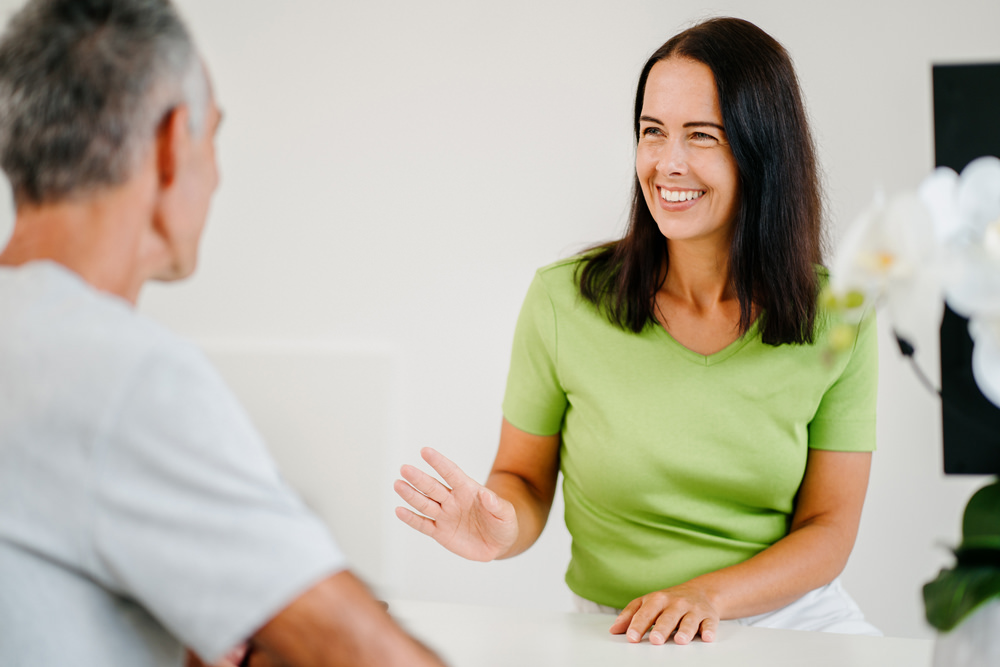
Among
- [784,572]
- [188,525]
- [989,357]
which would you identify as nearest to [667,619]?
[784,572]

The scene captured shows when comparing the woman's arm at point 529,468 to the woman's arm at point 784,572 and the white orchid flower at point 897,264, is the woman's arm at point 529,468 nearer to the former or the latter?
the woman's arm at point 784,572

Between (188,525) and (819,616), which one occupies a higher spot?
(188,525)

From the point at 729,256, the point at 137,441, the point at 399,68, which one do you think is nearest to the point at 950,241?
the point at 137,441

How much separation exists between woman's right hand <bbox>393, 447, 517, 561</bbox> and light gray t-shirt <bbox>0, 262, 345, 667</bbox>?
2.08ft

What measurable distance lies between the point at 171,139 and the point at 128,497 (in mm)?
296

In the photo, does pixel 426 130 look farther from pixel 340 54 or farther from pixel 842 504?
pixel 842 504

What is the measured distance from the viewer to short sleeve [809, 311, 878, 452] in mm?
1441

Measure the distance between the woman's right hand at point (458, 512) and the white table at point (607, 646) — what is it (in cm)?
14

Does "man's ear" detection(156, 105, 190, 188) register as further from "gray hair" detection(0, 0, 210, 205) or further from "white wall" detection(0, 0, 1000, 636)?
"white wall" detection(0, 0, 1000, 636)

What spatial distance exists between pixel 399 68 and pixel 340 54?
0.70 feet

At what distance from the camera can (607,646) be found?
103 centimetres

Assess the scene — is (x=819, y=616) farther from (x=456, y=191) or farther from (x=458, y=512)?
(x=456, y=191)

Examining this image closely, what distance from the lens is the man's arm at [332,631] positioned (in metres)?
0.57

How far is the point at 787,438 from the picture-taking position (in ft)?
4.68
